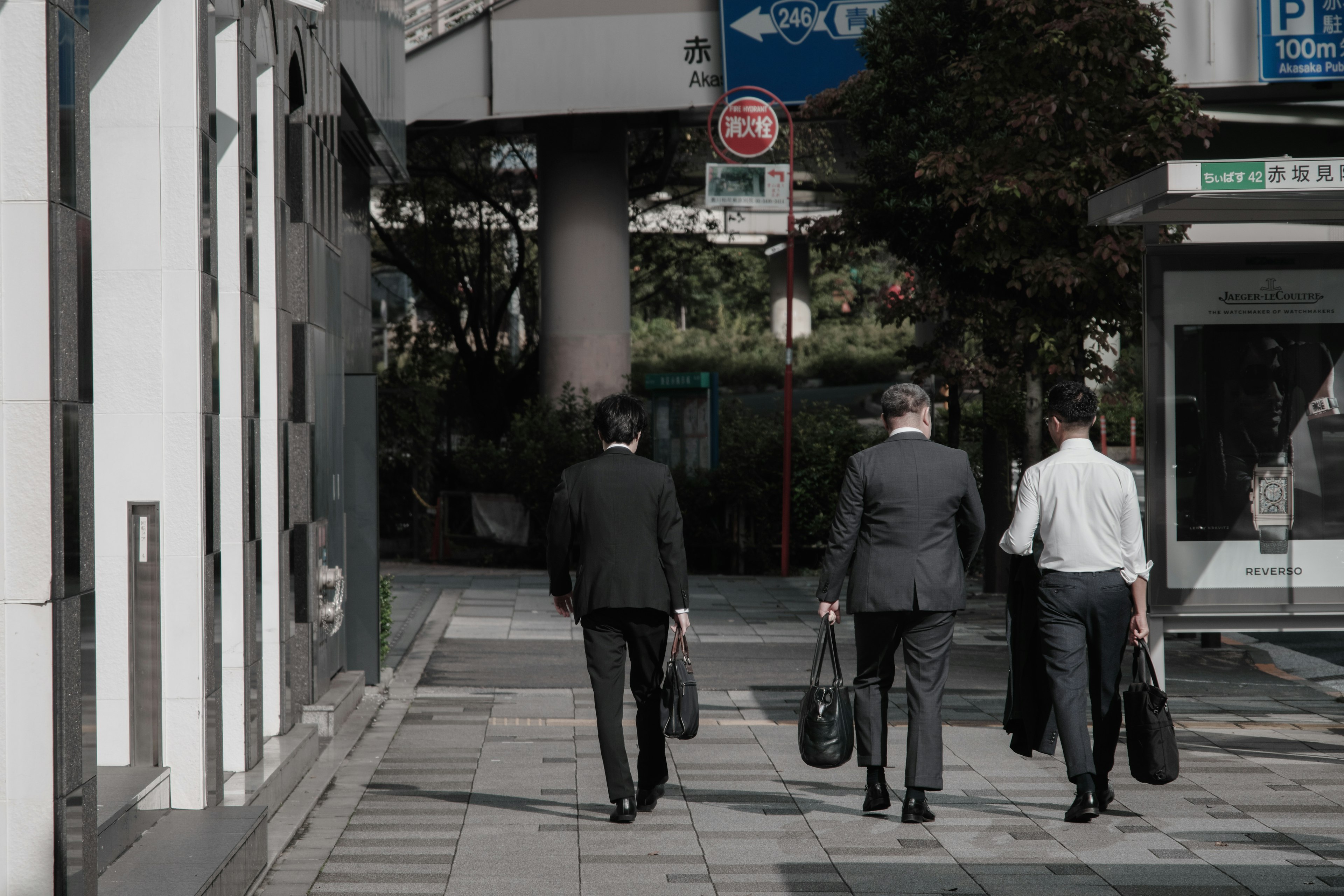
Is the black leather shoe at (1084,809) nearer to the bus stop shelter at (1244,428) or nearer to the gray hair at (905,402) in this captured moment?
the gray hair at (905,402)

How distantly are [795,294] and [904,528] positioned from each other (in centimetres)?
4349

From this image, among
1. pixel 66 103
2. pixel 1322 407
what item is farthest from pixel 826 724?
pixel 1322 407

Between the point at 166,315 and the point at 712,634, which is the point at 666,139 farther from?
the point at 166,315

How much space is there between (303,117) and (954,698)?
4.86m

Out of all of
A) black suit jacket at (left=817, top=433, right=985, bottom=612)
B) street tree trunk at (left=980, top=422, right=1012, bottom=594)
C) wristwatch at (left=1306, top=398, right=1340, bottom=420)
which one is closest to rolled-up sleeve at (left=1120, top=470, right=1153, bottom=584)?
black suit jacket at (left=817, top=433, right=985, bottom=612)

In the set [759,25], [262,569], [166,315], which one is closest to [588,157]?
[759,25]

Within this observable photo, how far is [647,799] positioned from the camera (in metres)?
5.91

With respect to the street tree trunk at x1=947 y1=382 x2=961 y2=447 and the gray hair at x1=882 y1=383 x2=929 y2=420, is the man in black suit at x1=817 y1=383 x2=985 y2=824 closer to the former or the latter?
the gray hair at x1=882 y1=383 x2=929 y2=420

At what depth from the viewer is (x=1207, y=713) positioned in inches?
320

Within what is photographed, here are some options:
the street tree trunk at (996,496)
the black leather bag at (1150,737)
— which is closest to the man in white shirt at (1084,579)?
the black leather bag at (1150,737)

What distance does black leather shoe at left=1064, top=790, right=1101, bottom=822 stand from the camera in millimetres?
5680

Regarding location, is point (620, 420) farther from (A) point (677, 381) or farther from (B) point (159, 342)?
(A) point (677, 381)

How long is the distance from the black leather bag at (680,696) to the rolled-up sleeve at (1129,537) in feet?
5.65

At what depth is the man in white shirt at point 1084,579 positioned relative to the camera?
570cm
